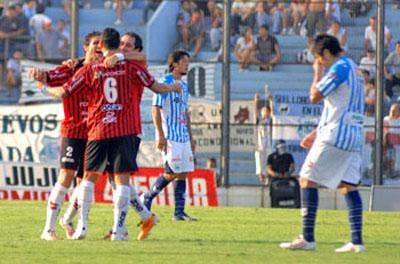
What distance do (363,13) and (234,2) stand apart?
2.53 m

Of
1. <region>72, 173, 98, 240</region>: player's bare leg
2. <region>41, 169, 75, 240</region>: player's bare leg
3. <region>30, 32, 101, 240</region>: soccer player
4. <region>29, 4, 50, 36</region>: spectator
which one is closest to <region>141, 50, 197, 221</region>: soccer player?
<region>30, 32, 101, 240</region>: soccer player

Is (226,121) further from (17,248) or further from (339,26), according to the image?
(17,248)

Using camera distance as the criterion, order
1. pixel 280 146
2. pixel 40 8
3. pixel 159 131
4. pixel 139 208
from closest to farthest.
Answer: pixel 139 208 → pixel 159 131 → pixel 280 146 → pixel 40 8

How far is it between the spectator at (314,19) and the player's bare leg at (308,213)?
13.3 meters

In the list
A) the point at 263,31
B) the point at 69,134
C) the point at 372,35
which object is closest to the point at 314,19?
the point at 263,31

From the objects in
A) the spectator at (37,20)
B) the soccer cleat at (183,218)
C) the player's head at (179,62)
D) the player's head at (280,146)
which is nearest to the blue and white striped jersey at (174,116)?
the player's head at (179,62)

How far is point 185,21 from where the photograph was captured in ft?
81.2

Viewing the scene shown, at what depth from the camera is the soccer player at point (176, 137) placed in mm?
16516

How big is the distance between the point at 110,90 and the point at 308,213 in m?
2.37

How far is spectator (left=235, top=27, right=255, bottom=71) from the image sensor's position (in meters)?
24.5

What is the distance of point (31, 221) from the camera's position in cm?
1556

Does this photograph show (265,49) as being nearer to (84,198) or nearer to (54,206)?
(54,206)

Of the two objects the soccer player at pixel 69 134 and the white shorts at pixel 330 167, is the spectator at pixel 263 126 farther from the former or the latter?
the white shorts at pixel 330 167

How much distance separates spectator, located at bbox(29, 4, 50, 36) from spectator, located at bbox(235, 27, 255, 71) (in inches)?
155
